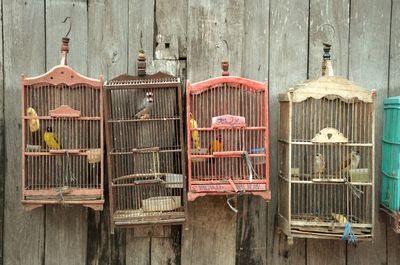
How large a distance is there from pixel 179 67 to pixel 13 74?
649 millimetres

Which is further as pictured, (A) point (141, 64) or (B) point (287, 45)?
(B) point (287, 45)

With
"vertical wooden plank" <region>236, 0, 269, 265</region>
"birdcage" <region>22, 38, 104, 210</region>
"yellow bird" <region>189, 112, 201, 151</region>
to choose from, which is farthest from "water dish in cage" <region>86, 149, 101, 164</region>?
"vertical wooden plank" <region>236, 0, 269, 265</region>

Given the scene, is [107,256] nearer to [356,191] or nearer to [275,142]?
[275,142]

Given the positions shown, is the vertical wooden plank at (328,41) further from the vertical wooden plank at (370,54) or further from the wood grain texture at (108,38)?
the wood grain texture at (108,38)

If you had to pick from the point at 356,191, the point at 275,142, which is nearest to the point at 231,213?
the point at 275,142

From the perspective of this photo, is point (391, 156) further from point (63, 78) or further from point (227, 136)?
point (63, 78)

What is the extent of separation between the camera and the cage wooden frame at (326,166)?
158 cm

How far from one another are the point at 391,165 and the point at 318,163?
0.29 metres

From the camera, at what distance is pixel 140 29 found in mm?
1807

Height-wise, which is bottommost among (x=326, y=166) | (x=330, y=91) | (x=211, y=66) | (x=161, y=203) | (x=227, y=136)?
(x=161, y=203)

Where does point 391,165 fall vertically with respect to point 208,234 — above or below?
above

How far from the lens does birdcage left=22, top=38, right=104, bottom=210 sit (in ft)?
5.12

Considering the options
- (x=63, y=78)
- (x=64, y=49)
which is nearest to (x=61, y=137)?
(x=63, y=78)

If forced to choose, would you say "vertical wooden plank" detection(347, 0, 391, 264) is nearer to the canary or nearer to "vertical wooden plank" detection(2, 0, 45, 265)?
the canary
